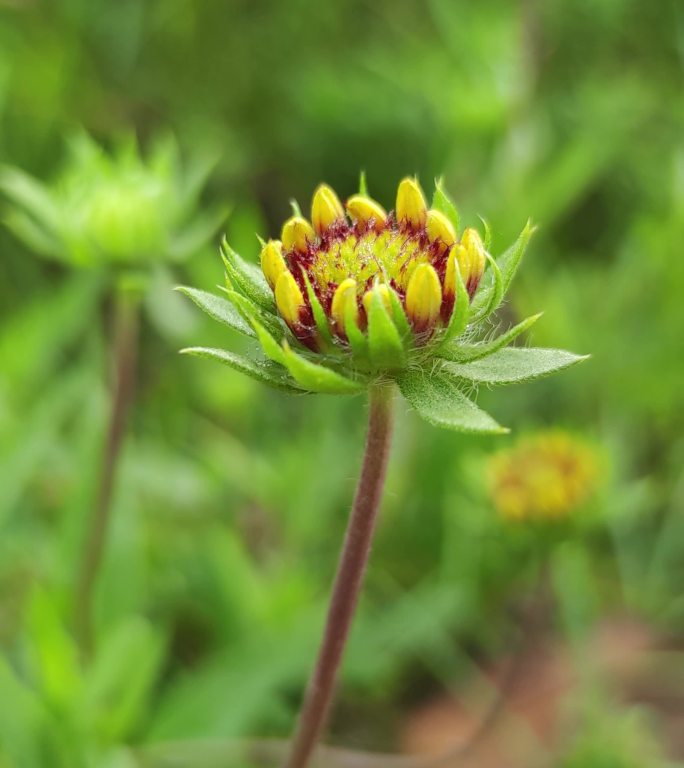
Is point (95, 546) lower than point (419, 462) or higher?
lower

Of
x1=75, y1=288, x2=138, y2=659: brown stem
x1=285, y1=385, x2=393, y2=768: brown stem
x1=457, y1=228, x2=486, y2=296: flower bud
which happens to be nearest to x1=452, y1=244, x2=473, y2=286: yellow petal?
x1=457, y1=228, x2=486, y2=296: flower bud

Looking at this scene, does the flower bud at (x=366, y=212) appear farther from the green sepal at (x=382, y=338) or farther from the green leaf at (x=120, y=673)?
the green leaf at (x=120, y=673)

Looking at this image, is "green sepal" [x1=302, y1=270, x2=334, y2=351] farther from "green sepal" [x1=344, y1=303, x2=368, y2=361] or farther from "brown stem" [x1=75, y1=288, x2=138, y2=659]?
"brown stem" [x1=75, y1=288, x2=138, y2=659]

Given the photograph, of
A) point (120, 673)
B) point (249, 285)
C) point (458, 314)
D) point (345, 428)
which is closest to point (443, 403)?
point (458, 314)

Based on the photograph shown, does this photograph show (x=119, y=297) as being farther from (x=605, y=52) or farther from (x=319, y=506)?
(x=605, y=52)

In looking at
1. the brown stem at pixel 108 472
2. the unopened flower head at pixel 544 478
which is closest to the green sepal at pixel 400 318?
the brown stem at pixel 108 472

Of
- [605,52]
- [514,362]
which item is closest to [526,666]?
[514,362]

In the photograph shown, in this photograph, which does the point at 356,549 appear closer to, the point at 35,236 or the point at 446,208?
the point at 446,208
